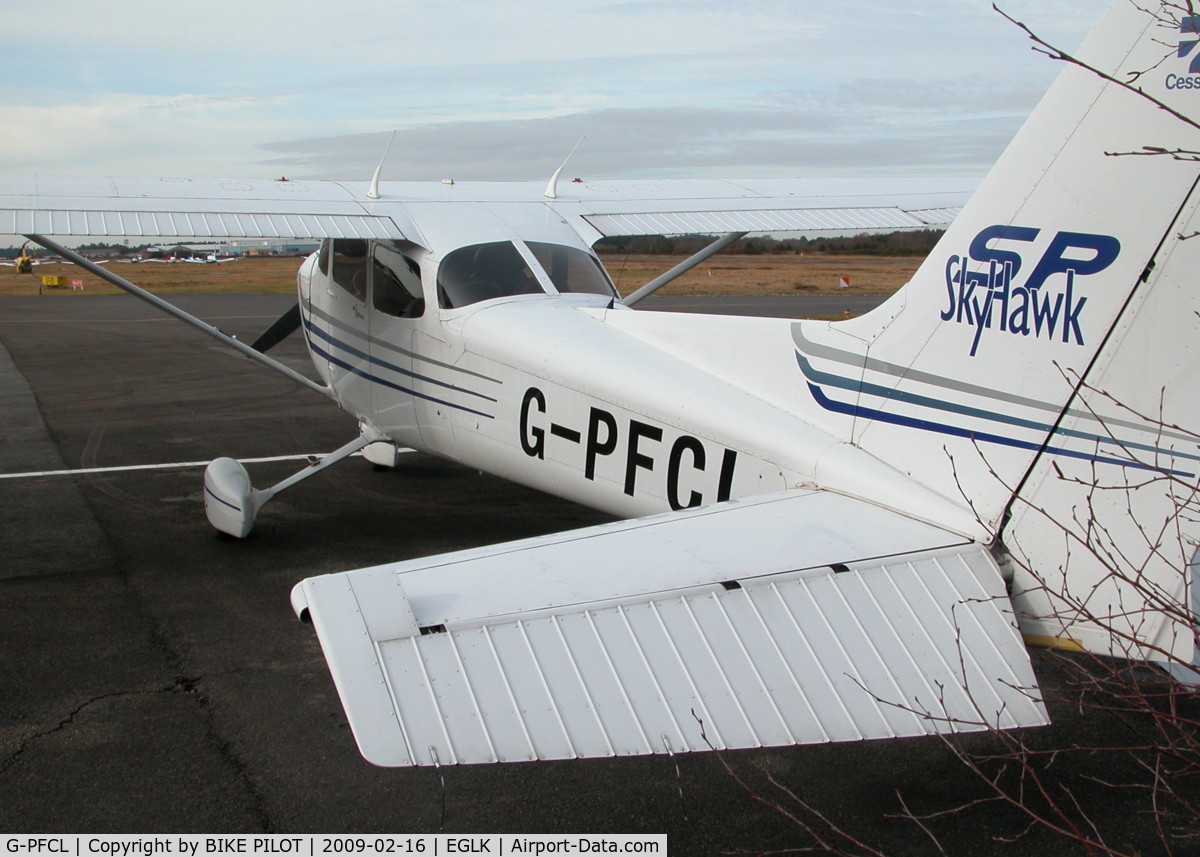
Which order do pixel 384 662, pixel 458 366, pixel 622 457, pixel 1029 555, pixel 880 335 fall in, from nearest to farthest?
pixel 384 662 < pixel 1029 555 < pixel 880 335 < pixel 622 457 < pixel 458 366

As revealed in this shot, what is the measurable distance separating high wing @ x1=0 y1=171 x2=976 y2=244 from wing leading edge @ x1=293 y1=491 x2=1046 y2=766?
13.9 ft

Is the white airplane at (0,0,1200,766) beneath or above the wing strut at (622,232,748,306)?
above

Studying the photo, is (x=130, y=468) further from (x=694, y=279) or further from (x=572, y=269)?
(x=694, y=279)

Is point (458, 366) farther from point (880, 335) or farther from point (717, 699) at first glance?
point (717, 699)

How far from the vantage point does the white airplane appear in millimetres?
2588

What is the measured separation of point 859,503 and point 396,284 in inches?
161

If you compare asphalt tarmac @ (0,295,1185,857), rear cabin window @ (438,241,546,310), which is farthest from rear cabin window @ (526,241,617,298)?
asphalt tarmac @ (0,295,1185,857)

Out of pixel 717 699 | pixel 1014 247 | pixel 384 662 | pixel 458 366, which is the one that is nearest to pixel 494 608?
pixel 384 662

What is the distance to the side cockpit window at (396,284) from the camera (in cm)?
678

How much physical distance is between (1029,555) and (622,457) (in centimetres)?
212

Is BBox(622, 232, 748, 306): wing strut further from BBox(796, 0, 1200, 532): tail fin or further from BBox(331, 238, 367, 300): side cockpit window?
BBox(796, 0, 1200, 532): tail fin

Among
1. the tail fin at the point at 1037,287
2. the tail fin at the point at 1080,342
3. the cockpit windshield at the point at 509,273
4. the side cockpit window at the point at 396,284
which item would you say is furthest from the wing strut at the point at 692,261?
the tail fin at the point at 1080,342

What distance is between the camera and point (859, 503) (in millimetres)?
3885

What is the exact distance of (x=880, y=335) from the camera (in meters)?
4.14
